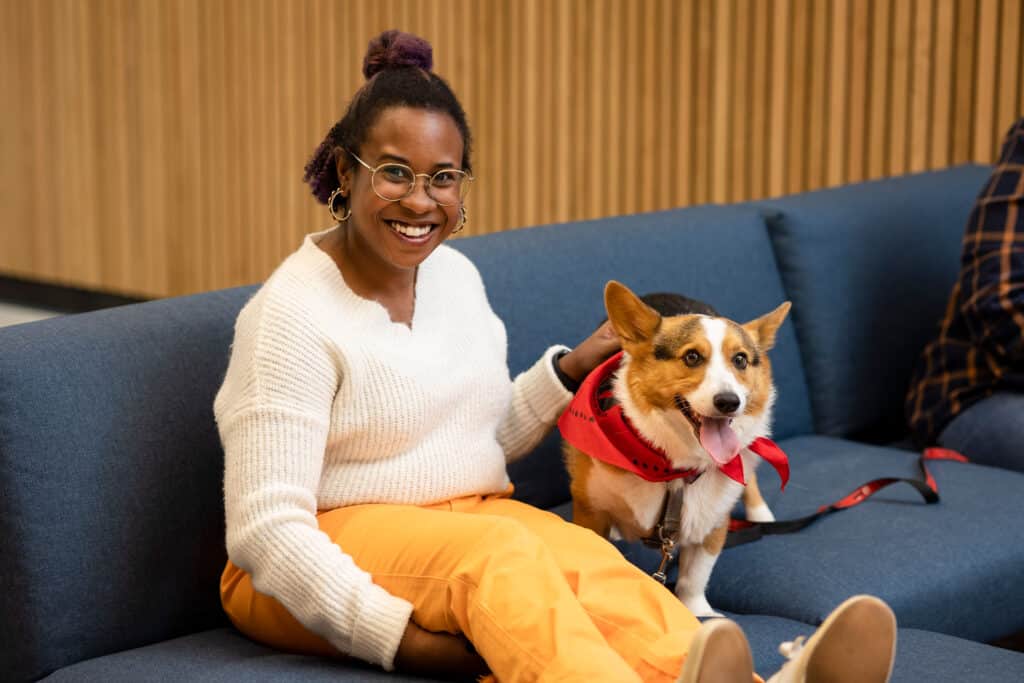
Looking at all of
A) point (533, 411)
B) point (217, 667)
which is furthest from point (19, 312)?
point (217, 667)

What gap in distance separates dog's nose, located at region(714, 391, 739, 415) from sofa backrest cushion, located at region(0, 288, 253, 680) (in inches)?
→ 30.5

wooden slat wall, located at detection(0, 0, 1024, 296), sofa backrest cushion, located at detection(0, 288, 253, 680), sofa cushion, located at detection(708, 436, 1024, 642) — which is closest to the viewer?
sofa backrest cushion, located at detection(0, 288, 253, 680)

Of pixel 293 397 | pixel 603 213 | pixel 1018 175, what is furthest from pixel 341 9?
pixel 293 397

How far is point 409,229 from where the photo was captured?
198 cm

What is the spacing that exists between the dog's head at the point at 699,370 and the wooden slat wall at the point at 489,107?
2.25 metres

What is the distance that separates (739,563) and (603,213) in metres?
2.70

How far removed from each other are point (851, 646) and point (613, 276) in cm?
136

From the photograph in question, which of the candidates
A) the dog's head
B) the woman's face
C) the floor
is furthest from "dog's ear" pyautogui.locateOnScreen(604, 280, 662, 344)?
the floor

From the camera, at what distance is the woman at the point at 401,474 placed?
1.65 m

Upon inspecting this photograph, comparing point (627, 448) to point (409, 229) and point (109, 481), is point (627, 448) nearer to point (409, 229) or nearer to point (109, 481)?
point (409, 229)

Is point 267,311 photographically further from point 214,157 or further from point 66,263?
point 66,263

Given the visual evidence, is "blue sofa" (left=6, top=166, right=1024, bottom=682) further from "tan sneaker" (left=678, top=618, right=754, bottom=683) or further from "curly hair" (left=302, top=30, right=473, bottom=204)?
"tan sneaker" (left=678, top=618, right=754, bottom=683)

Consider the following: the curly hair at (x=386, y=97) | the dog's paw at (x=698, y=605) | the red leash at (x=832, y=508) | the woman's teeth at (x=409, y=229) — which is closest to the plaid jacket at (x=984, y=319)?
the red leash at (x=832, y=508)

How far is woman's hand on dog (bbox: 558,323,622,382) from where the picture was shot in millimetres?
2307
